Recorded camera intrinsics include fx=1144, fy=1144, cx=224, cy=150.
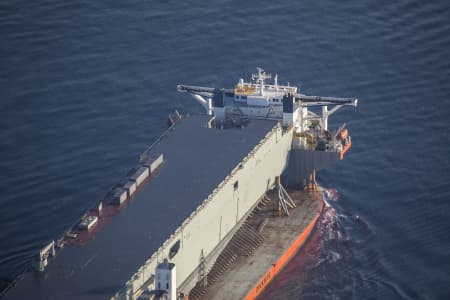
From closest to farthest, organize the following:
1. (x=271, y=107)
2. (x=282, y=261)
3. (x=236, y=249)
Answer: (x=236, y=249), (x=282, y=261), (x=271, y=107)

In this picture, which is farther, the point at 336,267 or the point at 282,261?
the point at 336,267

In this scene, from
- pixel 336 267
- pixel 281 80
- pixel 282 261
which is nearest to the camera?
pixel 282 261

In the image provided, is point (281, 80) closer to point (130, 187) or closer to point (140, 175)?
point (140, 175)

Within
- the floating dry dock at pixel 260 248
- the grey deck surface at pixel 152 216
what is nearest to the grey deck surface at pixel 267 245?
the floating dry dock at pixel 260 248

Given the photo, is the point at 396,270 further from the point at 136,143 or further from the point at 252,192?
the point at 136,143

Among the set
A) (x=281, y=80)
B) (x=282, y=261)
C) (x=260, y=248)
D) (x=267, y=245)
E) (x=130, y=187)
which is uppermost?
(x=281, y=80)

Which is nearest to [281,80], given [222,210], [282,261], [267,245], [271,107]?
[271,107]

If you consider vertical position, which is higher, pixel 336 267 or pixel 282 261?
pixel 282 261

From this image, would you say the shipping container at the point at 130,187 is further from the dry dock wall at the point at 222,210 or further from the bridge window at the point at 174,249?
the bridge window at the point at 174,249
